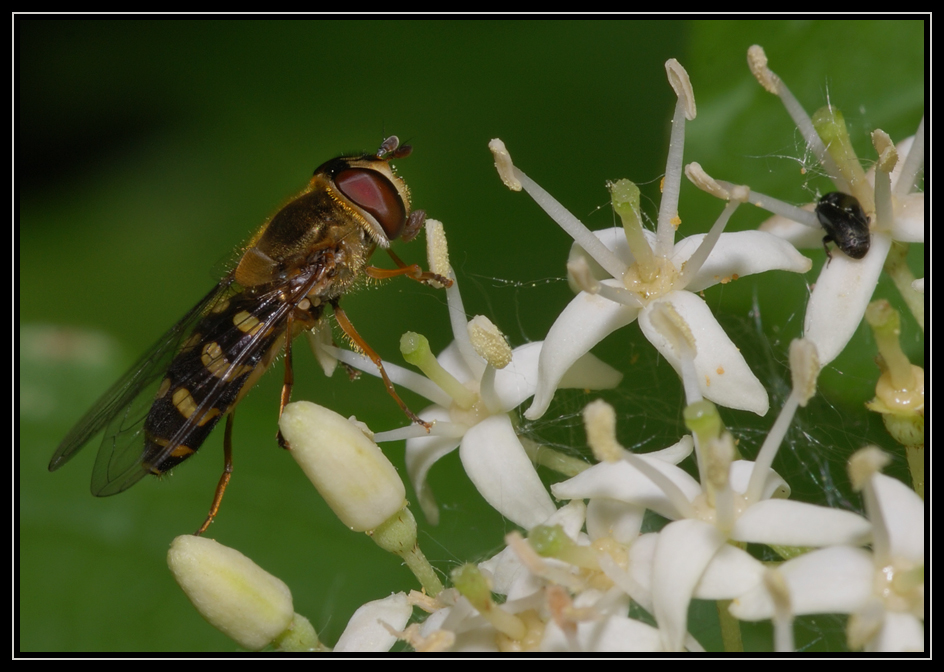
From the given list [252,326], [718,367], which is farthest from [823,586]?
[252,326]

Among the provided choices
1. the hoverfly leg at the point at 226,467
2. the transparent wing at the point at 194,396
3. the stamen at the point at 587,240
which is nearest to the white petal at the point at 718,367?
the stamen at the point at 587,240

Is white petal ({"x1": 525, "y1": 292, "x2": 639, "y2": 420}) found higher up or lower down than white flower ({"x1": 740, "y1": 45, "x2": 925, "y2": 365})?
lower down

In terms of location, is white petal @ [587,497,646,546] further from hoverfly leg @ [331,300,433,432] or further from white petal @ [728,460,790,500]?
hoverfly leg @ [331,300,433,432]

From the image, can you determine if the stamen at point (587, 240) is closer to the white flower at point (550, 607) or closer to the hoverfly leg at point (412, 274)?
the hoverfly leg at point (412, 274)

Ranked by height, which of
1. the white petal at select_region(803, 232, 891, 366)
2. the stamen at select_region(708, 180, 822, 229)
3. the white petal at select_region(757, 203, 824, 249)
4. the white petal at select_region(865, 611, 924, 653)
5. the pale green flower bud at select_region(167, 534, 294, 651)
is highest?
the stamen at select_region(708, 180, 822, 229)

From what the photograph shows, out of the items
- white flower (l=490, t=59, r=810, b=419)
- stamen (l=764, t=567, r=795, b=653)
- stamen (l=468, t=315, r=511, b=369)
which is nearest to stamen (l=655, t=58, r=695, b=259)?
white flower (l=490, t=59, r=810, b=419)
